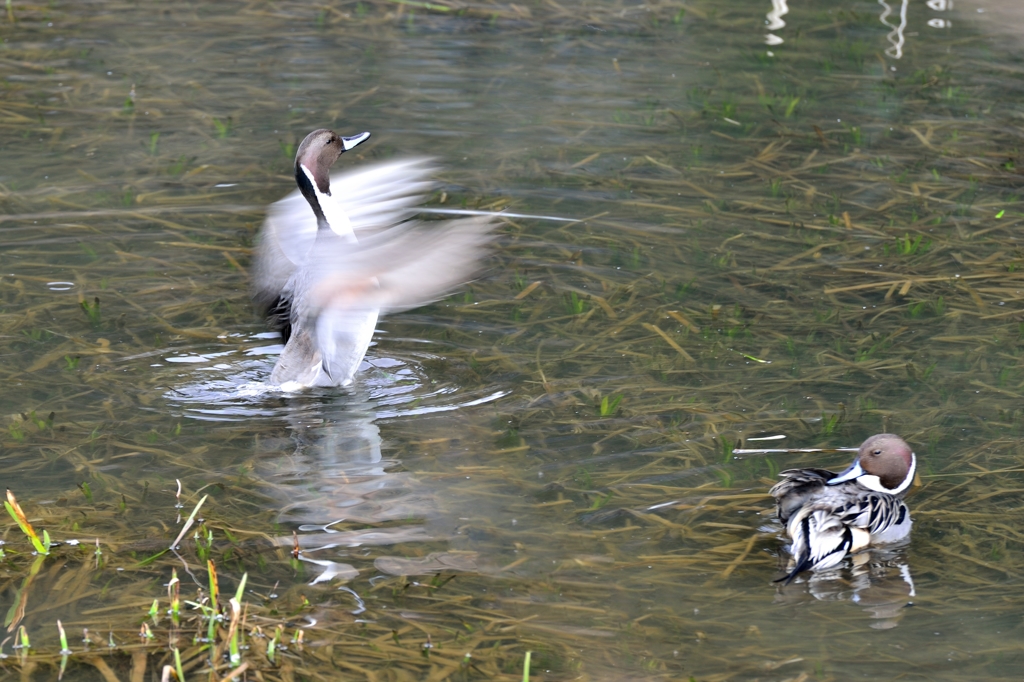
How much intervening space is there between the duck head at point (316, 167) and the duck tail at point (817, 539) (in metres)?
2.50

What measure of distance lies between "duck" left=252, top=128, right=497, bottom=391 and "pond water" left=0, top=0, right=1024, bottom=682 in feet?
0.76

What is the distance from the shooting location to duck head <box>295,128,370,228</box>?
18.4 feet

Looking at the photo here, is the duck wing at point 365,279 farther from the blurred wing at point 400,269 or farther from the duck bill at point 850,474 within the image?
the duck bill at point 850,474

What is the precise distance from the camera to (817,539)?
414 cm

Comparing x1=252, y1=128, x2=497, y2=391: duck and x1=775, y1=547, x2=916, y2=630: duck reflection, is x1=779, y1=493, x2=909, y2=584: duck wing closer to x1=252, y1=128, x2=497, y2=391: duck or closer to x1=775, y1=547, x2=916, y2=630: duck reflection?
x1=775, y1=547, x2=916, y2=630: duck reflection

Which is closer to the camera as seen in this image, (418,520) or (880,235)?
(418,520)

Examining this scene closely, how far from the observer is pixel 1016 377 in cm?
559

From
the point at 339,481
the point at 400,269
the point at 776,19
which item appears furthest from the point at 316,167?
the point at 776,19

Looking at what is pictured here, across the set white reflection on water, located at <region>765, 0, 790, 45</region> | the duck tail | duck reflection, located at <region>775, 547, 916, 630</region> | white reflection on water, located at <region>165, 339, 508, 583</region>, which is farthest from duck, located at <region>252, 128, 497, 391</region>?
white reflection on water, located at <region>765, 0, 790, 45</region>

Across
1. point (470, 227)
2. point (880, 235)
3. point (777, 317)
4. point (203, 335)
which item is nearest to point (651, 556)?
point (470, 227)

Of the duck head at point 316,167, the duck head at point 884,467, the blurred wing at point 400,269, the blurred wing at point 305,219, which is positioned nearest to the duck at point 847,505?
the duck head at point 884,467

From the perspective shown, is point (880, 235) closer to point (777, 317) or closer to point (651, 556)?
point (777, 317)

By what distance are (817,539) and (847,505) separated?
0.22 meters

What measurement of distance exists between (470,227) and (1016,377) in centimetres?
252
